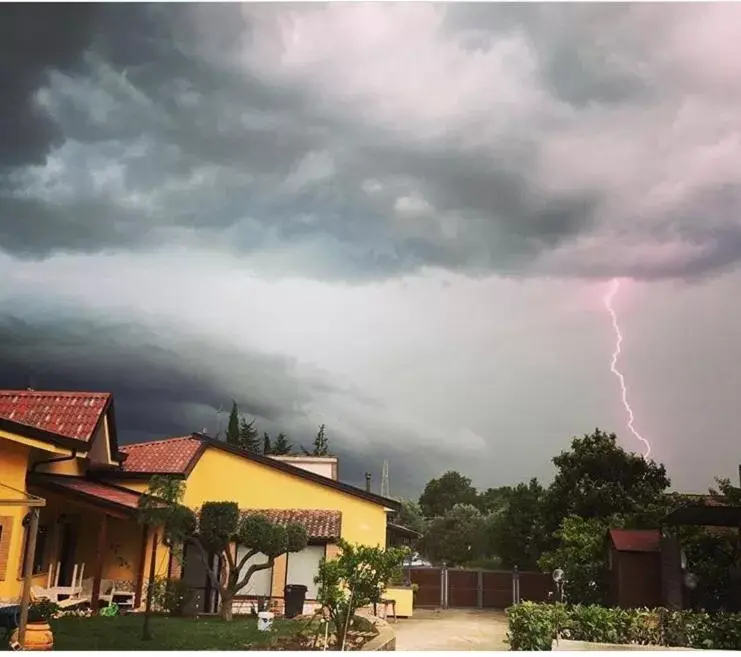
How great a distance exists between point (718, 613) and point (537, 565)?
2848 millimetres

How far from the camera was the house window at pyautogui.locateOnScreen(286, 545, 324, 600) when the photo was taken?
8812 millimetres

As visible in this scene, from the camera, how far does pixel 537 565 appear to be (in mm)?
10312

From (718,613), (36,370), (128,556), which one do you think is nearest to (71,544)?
(128,556)

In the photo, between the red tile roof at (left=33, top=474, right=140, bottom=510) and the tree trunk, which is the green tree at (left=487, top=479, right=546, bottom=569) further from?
the red tile roof at (left=33, top=474, right=140, bottom=510)

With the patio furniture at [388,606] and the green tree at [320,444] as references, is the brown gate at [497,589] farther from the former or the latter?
the green tree at [320,444]

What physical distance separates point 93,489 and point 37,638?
2122 millimetres

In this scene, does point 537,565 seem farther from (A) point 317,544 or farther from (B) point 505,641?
(A) point 317,544

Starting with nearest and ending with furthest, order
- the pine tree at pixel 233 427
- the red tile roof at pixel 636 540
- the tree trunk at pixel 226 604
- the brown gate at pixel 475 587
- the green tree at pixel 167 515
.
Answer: the green tree at pixel 167 515 < the tree trunk at pixel 226 604 < the pine tree at pixel 233 427 < the red tile roof at pixel 636 540 < the brown gate at pixel 475 587

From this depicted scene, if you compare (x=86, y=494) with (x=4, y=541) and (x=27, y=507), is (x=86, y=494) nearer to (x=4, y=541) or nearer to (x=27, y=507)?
(x=27, y=507)

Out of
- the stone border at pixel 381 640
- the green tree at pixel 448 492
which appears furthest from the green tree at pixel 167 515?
the green tree at pixel 448 492

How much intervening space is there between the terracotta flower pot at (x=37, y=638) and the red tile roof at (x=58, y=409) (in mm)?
2067

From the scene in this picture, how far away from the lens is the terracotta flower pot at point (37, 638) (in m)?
6.20

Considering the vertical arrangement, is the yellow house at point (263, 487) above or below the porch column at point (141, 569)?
above

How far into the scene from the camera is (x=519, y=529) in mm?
10750
